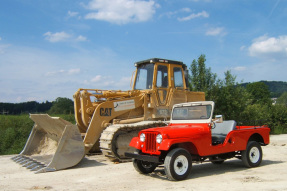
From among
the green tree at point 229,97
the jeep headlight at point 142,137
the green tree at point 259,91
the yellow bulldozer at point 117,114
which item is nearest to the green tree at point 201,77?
the green tree at point 229,97

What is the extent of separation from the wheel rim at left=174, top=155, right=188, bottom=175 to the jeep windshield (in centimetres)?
156

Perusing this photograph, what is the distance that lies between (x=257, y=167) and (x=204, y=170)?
5.07ft

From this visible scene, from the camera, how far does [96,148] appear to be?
11.6 meters

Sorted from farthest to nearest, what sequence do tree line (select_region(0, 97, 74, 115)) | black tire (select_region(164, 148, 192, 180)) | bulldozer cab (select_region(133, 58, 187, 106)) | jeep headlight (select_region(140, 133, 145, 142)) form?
1. tree line (select_region(0, 97, 74, 115))
2. bulldozer cab (select_region(133, 58, 187, 106))
3. jeep headlight (select_region(140, 133, 145, 142))
4. black tire (select_region(164, 148, 192, 180))

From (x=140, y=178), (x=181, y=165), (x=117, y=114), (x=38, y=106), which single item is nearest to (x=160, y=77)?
(x=117, y=114)

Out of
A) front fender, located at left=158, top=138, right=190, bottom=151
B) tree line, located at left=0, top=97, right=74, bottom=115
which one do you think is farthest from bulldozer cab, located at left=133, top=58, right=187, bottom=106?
tree line, located at left=0, top=97, right=74, bottom=115

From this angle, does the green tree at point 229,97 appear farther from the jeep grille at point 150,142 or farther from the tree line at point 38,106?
the tree line at point 38,106

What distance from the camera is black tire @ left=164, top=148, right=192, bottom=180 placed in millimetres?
6812

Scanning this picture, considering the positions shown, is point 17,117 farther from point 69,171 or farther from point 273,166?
point 273,166

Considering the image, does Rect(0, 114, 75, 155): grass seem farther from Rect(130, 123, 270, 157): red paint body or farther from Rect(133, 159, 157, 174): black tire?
Rect(130, 123, 270, 157): red paint body

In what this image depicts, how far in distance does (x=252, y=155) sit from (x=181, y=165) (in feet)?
8.94

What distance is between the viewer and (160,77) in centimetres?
1162

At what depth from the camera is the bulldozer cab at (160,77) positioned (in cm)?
1152

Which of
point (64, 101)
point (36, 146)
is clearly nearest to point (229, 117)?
point (36, 146)
